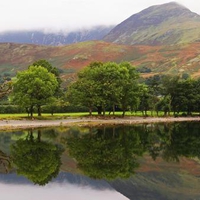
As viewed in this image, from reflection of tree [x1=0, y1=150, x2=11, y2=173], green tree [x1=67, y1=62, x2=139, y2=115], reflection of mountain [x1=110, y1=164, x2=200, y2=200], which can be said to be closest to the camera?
reflection of mountain [x1=110, y1=164, x2=200, y2=200]

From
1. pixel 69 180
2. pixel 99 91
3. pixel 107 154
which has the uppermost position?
pixel 99 91

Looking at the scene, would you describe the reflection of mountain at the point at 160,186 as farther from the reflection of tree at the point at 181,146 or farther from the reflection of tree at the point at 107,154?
the reflection of tree at the point at 181,146

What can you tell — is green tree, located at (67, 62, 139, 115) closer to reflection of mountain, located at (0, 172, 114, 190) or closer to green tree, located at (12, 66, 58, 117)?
green tree, located at (12, 66, 58, 117)

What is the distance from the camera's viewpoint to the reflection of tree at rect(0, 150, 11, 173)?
30.1 meters

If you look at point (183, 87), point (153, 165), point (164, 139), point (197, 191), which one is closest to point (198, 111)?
point (183, 87)

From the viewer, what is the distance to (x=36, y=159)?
110 feet

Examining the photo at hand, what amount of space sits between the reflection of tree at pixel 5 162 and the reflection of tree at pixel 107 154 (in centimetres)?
618

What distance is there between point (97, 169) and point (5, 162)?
9183 mm

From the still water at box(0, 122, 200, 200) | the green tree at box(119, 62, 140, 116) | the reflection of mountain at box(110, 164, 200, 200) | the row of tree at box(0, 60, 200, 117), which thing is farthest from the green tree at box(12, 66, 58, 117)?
the reflection of mountain at box(110, 164, 200, 200)

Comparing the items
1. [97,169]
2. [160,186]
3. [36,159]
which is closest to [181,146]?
[97,169]

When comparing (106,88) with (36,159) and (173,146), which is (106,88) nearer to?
(173,146)

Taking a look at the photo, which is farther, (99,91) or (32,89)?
(99,91)

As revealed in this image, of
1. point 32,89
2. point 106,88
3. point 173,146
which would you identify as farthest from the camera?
point 106,88

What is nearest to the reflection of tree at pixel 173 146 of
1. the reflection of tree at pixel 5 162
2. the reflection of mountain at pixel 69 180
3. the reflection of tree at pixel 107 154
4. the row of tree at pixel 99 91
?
the reflection of tree at pixel 107 154
